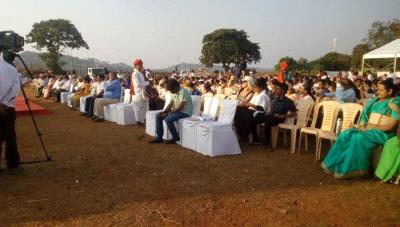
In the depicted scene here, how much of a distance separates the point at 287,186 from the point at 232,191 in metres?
0.77

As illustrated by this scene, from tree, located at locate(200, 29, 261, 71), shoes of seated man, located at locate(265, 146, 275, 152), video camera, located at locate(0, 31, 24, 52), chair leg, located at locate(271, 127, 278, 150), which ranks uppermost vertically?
tree, located at locate(200, 29, 261, 71)

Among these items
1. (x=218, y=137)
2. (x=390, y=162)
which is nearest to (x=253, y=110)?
(x=218, y=137)

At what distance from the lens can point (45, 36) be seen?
180 ft

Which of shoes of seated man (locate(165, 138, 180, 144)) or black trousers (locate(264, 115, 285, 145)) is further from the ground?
black trousers (locate(264, 115, 285, 145))

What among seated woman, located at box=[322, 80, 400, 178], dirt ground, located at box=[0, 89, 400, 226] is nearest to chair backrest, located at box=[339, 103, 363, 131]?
seated woman, located at box=[322, 80, 400, 178]

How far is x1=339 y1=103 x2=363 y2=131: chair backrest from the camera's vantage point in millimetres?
6316

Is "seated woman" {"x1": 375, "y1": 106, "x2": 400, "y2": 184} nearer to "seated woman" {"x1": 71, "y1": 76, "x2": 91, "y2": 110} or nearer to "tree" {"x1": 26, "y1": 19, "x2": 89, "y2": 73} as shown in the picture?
"seated woman" {"x1": 71, "y1": 76, "x2": 91, "y2": 110}

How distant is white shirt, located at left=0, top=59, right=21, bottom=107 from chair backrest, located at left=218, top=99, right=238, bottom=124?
11.7 ft

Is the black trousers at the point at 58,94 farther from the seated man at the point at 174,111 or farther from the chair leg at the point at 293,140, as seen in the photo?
the chair leg at the point at 293,140

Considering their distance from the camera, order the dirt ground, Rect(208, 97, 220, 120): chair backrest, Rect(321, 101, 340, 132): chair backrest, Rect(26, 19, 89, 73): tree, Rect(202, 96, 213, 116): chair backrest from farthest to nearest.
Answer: Rect(26, 19, 89, 73): tree
Rect(202, 96, 213, 116): chair backrest
Rect(208, 97, 220, 120): chair backrest
Rect(321, 101, 340, 132): chair backrest
the dirt ground

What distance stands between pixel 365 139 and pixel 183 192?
2.63 m

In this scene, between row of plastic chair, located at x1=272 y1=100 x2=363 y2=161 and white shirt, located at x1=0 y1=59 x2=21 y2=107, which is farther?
row of plastic chair, located at x1=272 y1=100 x2=363 y2=161

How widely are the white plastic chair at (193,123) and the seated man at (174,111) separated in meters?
0.22

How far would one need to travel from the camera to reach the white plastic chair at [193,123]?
Result: 24.0 feet
